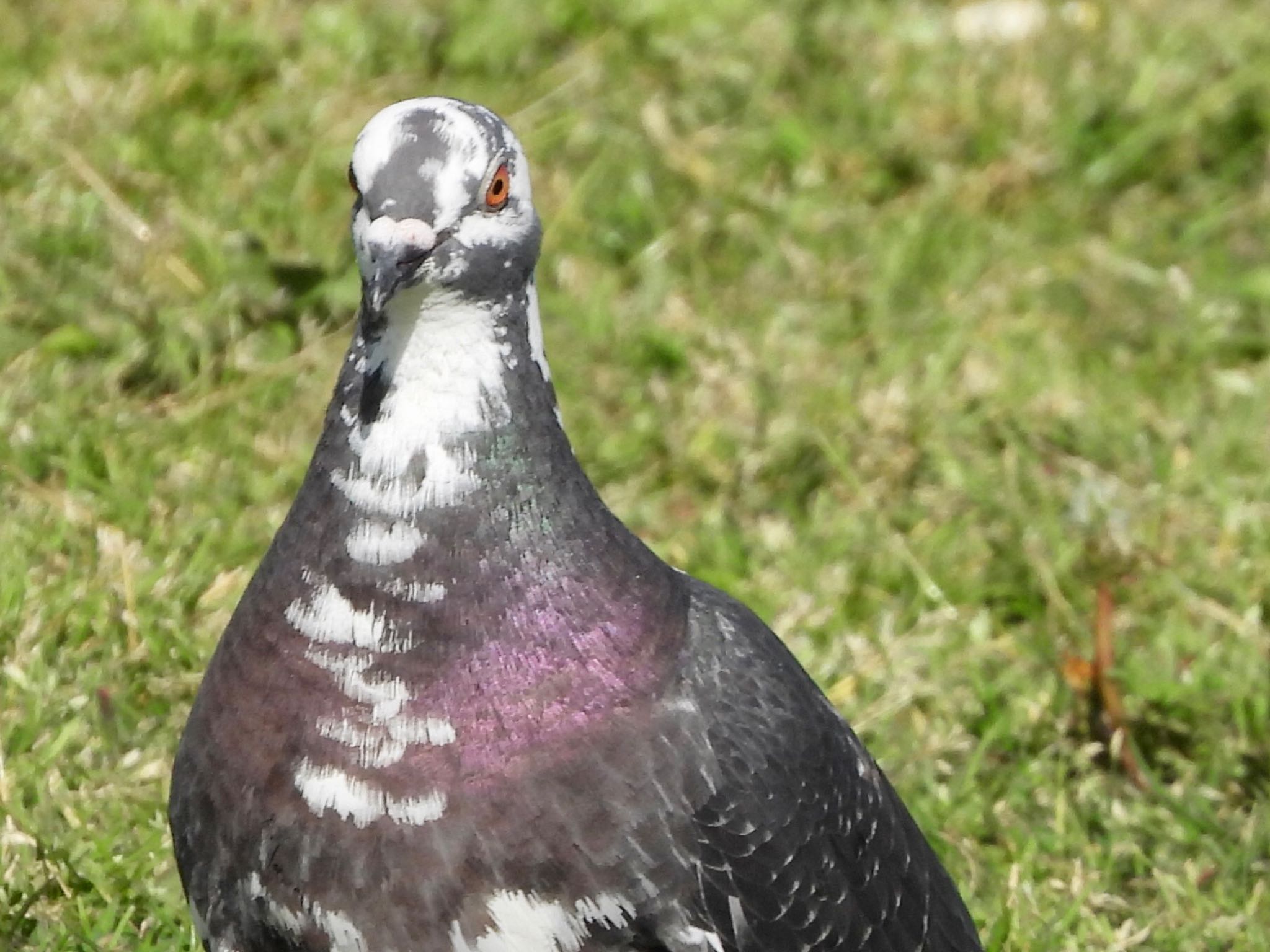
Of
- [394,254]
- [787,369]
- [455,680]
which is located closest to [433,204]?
[394,254]

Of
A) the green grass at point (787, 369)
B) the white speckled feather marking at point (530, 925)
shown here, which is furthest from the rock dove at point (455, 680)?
the green grass at point (787, 369)

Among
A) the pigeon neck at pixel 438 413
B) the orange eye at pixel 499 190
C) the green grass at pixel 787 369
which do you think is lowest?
the green grass at pixel 787 369

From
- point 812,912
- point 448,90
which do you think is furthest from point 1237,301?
point 812,912

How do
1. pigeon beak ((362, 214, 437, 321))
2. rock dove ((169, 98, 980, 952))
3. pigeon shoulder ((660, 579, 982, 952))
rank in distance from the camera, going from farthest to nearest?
pigeon shoulder ((660, 579, 982, 952)) → rock dove ((169, 98, 980, 952)) → pigeon beak ((362, 214, 437, 321))

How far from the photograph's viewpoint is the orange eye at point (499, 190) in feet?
9.57

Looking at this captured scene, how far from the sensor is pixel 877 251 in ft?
19.9

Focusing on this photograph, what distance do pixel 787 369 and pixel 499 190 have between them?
2658mm

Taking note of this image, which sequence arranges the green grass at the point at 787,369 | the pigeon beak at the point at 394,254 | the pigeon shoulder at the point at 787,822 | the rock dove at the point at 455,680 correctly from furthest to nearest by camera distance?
the green grass at the point at 787,369 < the pigeon shoulder at the point at 787,822 < the rock dove at the point at 455,680 < the pigeon beak at the point at 394,254

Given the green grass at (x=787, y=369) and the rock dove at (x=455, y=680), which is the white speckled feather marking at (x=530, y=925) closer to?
the rock dove at (x=455, y=680)

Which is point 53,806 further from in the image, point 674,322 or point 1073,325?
point 1073,325

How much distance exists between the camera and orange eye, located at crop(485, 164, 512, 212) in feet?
9.57

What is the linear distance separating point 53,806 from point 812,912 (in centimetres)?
150

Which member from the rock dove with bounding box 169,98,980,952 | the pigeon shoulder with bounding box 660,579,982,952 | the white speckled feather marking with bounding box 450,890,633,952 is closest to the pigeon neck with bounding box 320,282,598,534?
the rock dove with bounding box 169,98,980,952

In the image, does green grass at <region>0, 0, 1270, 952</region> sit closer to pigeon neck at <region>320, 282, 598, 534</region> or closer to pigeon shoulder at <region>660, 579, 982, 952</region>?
pigeon shoulder at <region>660, 579, 982, 952</region>
